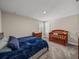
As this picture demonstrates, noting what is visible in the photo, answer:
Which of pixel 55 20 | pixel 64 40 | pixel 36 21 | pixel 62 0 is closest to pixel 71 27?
pixel 64 40

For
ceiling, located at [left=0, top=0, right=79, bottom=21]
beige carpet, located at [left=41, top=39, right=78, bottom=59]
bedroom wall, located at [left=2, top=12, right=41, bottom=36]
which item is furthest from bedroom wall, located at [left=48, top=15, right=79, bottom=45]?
bedroom wall, located at [left=2, top=12, right=41, bottom=36]

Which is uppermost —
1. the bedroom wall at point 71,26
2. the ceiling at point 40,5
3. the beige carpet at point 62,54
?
A: the ceiling at point 40,5

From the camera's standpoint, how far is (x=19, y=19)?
4801mm

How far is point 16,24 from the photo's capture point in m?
4.65

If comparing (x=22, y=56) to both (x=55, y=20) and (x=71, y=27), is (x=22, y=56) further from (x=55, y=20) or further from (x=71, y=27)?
(x=55, y=20)

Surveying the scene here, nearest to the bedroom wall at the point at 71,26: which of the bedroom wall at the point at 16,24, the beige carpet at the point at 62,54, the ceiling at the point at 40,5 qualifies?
the ceiling at the point at 40,5

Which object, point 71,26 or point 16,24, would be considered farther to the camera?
point 16,24

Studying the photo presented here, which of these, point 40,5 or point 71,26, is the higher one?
point 40,5

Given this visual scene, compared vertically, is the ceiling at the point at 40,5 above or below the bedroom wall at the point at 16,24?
above

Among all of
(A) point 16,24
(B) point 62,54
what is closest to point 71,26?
(B) point 62,54

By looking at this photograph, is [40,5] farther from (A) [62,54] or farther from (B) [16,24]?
(A) [62,54]

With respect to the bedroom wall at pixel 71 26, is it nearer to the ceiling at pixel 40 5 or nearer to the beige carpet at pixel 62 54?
the ceiling at pixel 40 5

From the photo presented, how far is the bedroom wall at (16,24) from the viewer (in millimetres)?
4108

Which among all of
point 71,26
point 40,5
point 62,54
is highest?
point 40,5
